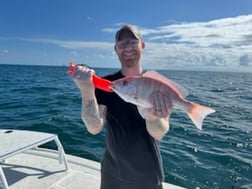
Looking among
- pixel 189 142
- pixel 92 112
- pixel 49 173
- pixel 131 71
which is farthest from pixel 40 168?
pixel 189 142

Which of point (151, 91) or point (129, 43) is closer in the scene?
point (151, 91)

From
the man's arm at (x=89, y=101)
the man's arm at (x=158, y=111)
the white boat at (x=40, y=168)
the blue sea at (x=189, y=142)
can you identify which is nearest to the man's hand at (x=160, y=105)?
the man's arm at (x=158, y=111)

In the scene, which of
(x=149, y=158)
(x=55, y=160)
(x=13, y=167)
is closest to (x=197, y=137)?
(x=55, y=160)

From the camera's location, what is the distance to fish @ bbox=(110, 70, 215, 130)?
1800 millimetres

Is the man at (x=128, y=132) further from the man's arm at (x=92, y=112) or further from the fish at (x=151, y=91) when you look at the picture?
the fish at (x=151, y=91)

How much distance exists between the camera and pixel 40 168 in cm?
430

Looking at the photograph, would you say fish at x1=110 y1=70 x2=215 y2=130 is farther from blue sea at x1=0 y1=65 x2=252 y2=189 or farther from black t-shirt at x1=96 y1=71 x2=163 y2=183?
blue sea at x1=0 y1=65 x2=252 y2=189

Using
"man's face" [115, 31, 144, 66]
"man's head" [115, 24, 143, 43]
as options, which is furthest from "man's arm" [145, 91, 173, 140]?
"man's head" [115, 24, 143, 43]

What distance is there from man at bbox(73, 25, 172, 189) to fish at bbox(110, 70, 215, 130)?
A: 12.2 inches

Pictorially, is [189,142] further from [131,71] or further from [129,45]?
[129,45]

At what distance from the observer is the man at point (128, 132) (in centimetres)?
216

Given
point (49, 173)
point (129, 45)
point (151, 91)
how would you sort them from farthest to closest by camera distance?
point (49, 173)
point (129, 45)
point (151, 91)

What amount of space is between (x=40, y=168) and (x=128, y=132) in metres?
2.81

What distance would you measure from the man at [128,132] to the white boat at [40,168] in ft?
5.59
